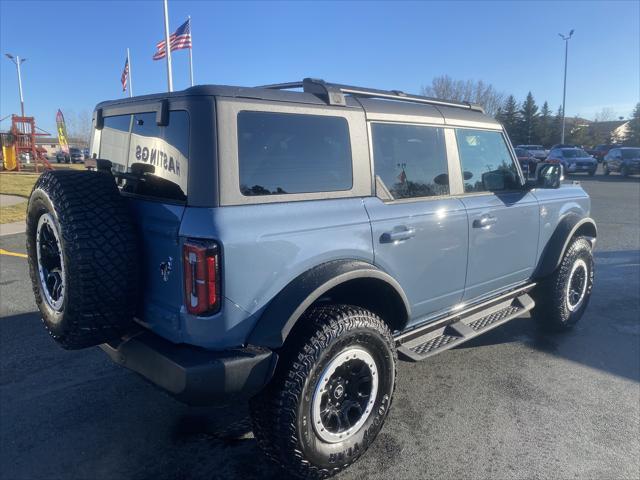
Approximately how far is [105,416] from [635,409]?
368 cm

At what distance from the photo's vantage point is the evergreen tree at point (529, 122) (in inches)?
2501

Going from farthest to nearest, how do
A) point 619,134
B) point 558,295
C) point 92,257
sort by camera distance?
point 619,134
point 558,295
point 92,257

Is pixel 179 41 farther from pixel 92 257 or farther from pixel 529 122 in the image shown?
pixel 529 122

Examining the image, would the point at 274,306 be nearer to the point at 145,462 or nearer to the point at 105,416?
the point at 145,462

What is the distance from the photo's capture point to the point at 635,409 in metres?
3.53

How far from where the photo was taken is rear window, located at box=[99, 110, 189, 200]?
8.24ft

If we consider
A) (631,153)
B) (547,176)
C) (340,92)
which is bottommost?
(547,176)

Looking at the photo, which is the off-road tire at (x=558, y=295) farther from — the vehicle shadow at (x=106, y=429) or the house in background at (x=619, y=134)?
the house in background at (x=619, y=134)

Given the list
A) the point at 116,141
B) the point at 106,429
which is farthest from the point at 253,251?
the point at 106,429

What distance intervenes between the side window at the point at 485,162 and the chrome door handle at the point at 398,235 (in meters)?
0.88

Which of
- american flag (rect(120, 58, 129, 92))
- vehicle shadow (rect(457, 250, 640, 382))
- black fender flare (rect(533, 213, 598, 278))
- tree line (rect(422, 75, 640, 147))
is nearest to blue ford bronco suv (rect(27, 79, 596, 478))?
black fender flare (rect(533, 213, 598, 278))

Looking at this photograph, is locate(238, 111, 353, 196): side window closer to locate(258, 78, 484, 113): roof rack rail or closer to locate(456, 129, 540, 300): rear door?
locate(258, 78, 484, 113): roof rack rail

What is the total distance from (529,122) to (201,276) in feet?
227

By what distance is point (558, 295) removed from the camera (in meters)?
4.80
